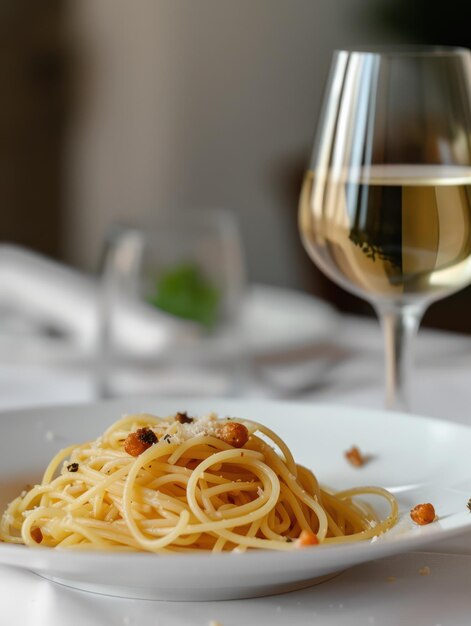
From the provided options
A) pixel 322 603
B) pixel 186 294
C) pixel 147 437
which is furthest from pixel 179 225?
pixel 322 603

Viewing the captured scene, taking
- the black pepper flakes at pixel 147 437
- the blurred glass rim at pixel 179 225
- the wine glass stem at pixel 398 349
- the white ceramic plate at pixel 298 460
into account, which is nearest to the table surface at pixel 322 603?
the white ceramic plate at pixel 298 460

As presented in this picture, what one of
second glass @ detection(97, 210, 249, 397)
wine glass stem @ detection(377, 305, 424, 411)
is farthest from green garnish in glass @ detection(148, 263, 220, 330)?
wine glass stem @ detection(377, 305, 424, 411)

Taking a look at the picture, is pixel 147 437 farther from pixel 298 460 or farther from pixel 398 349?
pixel 398 349

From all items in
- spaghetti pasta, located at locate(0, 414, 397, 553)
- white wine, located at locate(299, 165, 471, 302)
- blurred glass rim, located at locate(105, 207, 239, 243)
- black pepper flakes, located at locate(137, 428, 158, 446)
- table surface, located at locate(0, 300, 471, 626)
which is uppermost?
white wine, located at locate(299, 165, 471, 302)

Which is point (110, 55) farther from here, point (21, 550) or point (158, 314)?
point (21, 550)

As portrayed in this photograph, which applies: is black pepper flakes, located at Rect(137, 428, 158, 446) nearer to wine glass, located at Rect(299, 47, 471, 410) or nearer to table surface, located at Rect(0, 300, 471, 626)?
table surface, located at Rect(0, 300, 471, 626)

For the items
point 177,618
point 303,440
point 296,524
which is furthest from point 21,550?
point 303,440
